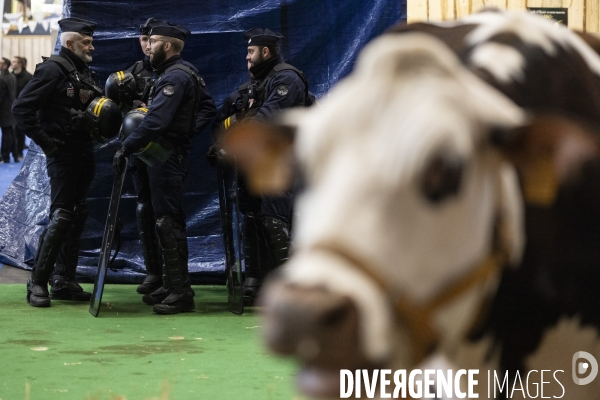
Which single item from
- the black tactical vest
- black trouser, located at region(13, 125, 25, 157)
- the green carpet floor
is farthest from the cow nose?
black trouser, located at region(13, 125, 25, 157)

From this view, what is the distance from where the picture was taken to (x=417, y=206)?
1.51 metres

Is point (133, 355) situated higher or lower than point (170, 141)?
lower

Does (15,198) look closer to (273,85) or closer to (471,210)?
(273,85)

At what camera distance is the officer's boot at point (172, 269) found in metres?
6.36

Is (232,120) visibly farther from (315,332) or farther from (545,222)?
(315,332)

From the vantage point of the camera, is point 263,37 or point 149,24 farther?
point 149,24

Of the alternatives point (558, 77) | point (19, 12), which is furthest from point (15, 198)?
point (19, 12)

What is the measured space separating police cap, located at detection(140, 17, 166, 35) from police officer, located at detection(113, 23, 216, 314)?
3.8 inches

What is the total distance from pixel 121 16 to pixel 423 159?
6.38 m

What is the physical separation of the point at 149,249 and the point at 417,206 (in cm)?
570

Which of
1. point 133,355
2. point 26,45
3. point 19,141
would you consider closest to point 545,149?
point 133,355

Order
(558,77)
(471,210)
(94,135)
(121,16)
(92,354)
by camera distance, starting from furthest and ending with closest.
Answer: (121,16), (94,135), (92,354), (558,77), (471,210)

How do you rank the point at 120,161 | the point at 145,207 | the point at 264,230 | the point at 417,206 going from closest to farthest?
the point at 417,206
the point at 120,161
the point at 264,230
the point at 145,207

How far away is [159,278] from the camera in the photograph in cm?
711
